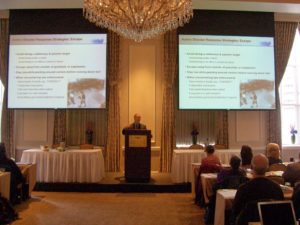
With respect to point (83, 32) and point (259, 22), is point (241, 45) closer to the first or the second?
point (259, 22)

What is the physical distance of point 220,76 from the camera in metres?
8.32

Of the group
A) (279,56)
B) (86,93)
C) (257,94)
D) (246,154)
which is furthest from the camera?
(279,56)

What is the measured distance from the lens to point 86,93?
27.0 ft

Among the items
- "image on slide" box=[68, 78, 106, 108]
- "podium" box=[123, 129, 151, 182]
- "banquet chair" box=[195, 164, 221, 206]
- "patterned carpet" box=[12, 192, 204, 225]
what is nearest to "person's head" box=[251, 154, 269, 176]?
"patterned carpet" box=[12, 192, 204, 225]

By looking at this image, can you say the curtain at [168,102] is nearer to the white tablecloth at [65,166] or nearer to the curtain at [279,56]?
the white tablecloth at [65,166]

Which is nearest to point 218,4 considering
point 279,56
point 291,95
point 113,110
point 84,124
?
point 279,56

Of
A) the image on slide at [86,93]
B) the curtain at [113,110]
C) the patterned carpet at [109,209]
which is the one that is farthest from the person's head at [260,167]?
the curtain at [113,110]

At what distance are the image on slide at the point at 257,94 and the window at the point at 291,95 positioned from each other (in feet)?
3.38

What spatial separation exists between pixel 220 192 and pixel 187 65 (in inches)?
199

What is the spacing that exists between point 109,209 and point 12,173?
68.3 inches

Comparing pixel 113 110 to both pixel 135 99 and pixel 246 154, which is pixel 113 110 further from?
pixel 246 154

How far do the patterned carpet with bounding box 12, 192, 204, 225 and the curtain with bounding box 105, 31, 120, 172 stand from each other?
179 cm

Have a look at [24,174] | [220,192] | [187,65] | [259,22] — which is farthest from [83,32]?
[220,192]

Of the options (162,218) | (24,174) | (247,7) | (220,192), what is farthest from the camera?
(247,7)
